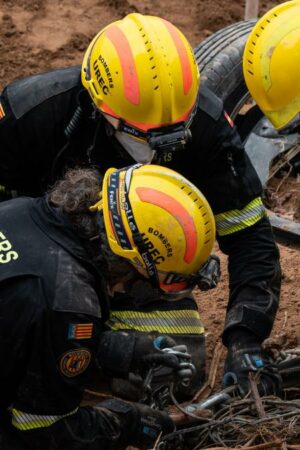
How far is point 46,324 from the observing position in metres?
4.01

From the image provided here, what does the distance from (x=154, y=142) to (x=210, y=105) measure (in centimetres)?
A: 53

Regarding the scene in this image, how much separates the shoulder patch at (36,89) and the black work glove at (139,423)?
5.49 ft

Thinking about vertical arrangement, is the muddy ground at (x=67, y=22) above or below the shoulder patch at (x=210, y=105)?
below

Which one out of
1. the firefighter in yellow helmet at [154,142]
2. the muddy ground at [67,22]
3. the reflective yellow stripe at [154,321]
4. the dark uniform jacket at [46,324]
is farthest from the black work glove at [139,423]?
the muddy ground at [67,22]

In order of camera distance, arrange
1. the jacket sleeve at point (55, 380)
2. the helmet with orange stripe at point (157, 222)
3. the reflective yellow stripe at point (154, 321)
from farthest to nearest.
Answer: the reflective yellow stripe at point (154, 321), the helmet with orange stripe at point (157, 222), the jacket sleeve at point (55, 380)

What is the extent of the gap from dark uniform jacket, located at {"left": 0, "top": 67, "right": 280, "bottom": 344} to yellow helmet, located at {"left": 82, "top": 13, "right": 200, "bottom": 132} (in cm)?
20

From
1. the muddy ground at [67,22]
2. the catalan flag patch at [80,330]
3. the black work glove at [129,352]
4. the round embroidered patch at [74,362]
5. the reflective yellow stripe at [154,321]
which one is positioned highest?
the catalan flag patch at [80,330]

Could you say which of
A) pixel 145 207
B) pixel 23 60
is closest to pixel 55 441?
pixel 145 207

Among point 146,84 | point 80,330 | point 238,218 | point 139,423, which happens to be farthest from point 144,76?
point 139,423

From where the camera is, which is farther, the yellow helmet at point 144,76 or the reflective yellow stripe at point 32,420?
the yellow helmet at point 144,76

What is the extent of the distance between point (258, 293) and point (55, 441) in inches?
60.9

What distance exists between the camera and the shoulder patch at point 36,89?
5.25 meters

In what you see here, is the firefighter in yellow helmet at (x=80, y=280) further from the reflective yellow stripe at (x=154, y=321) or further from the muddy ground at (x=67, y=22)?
the muddy ground at (x=67, y=22)

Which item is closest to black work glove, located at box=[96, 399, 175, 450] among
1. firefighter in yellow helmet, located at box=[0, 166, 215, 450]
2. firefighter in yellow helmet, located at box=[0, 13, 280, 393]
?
firefighter in yellow helmet, located at box=[0, 166, 215, 450]
